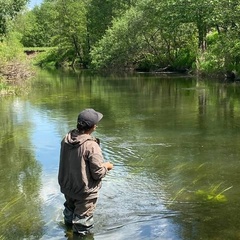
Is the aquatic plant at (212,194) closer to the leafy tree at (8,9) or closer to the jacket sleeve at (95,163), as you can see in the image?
the jacket sleeve at (95,163)

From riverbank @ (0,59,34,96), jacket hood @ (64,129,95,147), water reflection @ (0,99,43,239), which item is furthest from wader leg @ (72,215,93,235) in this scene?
riverbank @ (0,59,34,96)

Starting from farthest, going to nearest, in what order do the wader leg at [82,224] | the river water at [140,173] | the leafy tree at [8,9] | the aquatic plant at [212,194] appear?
the leafy tree at [8,9] → the aquatic plant at [212,194] → the river water at [140,173] → the wader leg at [82,224]

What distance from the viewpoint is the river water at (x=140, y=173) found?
6.45 meters

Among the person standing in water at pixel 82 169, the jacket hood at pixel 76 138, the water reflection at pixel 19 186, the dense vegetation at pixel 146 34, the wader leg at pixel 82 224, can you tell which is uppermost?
the dense vegetation at pixel 146 34

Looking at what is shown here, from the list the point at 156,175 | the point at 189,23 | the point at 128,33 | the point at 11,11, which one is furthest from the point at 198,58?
the point at 156,175

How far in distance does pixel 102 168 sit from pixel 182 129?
8749 mm

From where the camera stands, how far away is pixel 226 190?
793cm

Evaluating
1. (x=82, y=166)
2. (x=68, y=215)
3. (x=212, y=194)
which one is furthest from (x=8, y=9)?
(x=82, y=166)

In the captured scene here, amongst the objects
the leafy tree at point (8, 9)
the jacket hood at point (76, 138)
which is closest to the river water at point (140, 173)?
the jacket hood at point (76, 138)

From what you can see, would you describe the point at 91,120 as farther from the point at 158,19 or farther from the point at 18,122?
the point at 158,19

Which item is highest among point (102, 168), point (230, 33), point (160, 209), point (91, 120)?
point (230, 33)

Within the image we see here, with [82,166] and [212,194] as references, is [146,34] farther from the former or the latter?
[82,166]

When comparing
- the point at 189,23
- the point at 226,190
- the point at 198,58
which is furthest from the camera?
the point at 189,23

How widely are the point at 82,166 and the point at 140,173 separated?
380cm
